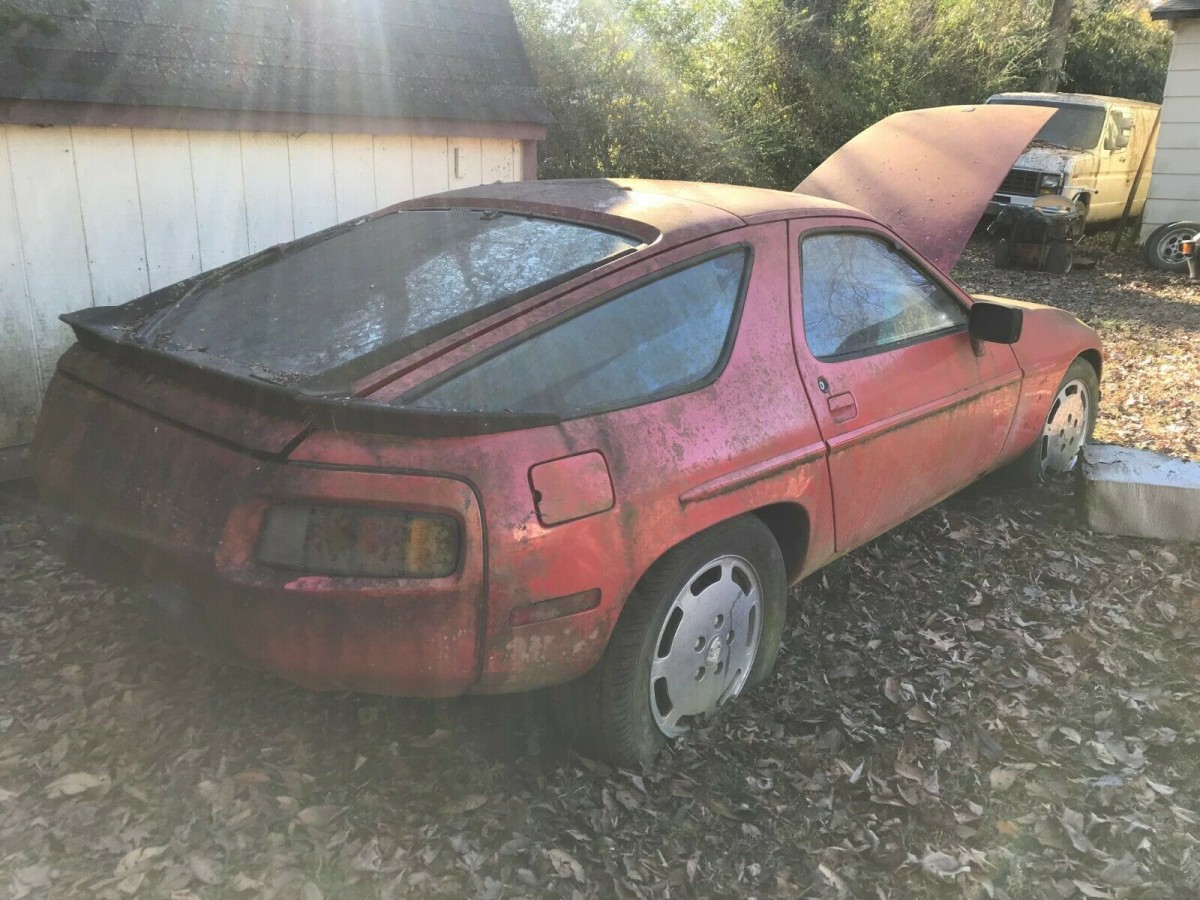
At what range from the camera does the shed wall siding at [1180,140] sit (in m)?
12.4

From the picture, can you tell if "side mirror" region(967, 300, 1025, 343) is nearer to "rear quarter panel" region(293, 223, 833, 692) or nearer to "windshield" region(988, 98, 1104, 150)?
"rear quarter panel" region(293, 223, 833, 692)

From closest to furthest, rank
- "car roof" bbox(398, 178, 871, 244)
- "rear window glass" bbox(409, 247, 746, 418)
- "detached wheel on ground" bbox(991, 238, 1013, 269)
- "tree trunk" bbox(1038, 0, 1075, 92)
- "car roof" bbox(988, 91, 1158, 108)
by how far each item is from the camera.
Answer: "rear window glass" bbox(409, 247, 746, 418)
"car roof" bbox(398, 178, 871, 244)
"detached wheel on ground" bbox(991, 238, 1013, 269)
"car roof" bbox(988, 91, 1158, 108)
"tree trunk" bbox(1038, 0, 1075, 92)

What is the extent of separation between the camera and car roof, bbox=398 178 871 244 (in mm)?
3160

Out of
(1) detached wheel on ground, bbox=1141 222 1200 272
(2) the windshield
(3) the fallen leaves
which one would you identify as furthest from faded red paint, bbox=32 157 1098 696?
(2) the windshield

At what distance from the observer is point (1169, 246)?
12.5 meters

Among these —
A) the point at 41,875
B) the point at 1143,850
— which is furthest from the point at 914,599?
the point at 41,875

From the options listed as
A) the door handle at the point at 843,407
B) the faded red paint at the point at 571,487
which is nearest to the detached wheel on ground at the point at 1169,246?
the door handle at the point at 843,407

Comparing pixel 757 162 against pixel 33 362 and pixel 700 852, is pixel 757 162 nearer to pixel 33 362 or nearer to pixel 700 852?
pixel 33 362

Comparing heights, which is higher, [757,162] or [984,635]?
[757,162]

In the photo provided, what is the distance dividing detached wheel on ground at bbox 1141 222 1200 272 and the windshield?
5.92ft

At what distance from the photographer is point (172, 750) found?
2.94 m

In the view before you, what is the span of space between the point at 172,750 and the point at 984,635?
2.99 meters

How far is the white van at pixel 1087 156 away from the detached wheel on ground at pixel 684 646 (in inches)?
447

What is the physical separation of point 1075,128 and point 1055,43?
17.7 feet
